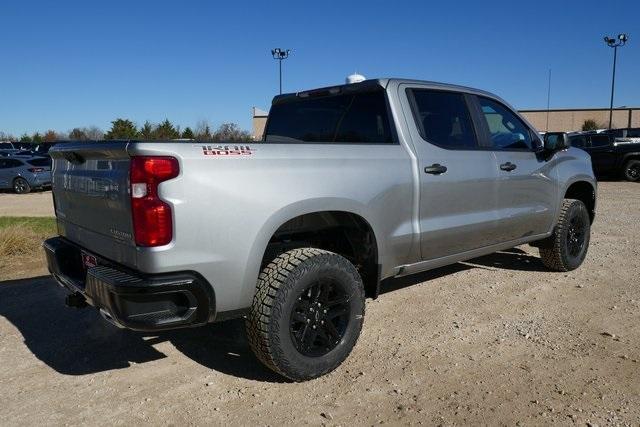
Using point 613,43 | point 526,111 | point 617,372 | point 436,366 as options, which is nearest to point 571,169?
point 617,372

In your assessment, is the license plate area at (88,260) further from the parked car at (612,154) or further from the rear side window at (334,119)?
the parked car at (612,154)

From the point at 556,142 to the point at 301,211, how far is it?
10.1 feet

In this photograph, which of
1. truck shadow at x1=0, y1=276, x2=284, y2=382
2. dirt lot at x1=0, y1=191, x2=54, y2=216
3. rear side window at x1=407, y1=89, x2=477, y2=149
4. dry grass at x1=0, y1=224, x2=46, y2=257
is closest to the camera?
truck shadow at x1=0, y1=276, x2=284, y2=382

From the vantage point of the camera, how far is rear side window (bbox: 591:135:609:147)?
62.0 ft

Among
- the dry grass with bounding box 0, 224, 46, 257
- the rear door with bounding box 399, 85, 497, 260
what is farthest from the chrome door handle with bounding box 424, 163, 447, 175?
the dry grass with bounding box 0, 224, 46, 257

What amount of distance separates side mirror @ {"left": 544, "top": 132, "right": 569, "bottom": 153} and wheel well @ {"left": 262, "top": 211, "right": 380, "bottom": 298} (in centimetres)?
241

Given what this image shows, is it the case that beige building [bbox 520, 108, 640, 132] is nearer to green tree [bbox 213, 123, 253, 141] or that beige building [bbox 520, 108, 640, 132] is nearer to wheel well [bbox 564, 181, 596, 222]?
green tree [bbox 213, 123, 253, 141]

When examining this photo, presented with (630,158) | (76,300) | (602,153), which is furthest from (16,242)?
(630,158)

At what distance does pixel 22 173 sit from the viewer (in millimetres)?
18875

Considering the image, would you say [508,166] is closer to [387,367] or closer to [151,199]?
[387,367]

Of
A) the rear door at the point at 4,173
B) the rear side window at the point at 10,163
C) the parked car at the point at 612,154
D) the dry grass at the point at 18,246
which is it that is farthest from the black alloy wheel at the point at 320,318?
the rear door at the point at 4,173

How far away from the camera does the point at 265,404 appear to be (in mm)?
3094

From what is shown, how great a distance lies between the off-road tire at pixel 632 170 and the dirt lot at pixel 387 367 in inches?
612

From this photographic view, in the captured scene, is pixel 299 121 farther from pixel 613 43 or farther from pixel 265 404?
pixel 613 43
